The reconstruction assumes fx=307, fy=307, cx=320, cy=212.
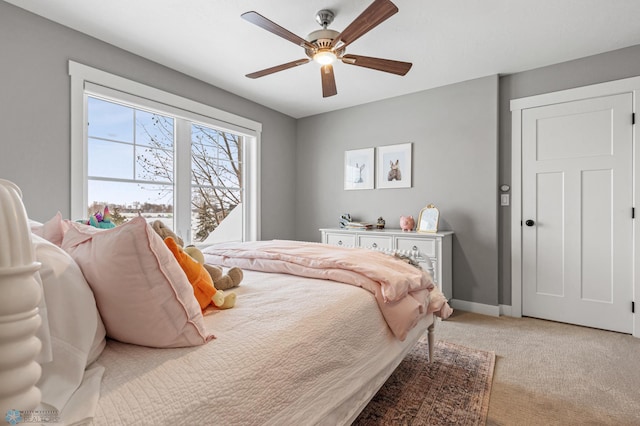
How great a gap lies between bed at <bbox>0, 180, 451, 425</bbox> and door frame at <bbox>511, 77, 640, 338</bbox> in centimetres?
246

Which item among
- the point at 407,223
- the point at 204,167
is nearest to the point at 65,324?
the point at 204,167

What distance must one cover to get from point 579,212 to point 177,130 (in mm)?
4061

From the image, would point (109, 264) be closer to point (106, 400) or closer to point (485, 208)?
point (106, 400)

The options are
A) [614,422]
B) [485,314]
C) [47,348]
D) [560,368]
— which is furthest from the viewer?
[485,314]

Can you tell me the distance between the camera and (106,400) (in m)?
0.65

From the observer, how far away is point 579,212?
289cm

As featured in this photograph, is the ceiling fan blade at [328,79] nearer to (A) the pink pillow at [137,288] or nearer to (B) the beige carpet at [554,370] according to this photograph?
(A) the pink pillow at [137,288]

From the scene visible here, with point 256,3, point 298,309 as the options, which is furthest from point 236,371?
point 256,3

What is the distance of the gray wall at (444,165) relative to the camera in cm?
323

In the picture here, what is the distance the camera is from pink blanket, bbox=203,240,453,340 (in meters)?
1.51

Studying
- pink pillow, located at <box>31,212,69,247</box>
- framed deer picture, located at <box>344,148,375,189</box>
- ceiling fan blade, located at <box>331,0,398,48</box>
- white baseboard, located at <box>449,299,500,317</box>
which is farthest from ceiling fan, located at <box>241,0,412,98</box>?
white baseboard, located at <box>449,299,500,317</box>

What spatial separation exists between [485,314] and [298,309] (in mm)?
2815

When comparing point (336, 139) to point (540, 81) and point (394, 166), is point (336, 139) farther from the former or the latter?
point (540, 81)

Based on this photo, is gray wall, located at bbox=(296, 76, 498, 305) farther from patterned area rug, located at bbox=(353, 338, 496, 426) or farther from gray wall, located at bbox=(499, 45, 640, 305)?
patterned area rug, located at bbox=(353, 338, 496, 426)
